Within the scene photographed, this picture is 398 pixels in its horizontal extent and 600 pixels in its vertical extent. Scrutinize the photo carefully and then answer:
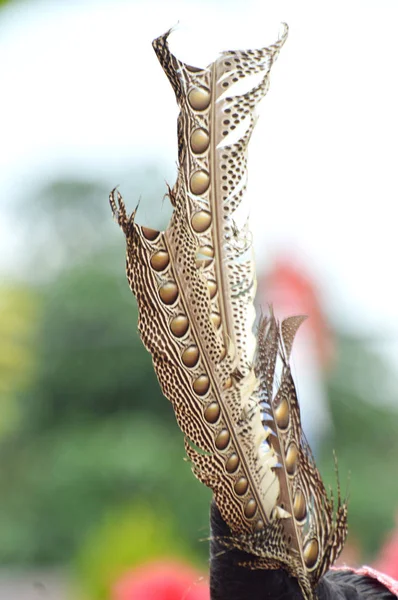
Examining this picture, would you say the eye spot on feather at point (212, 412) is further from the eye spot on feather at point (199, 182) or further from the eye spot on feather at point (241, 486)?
the eye spot on feather at point (199, 182)

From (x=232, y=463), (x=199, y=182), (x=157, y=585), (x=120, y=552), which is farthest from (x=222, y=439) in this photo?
(x=120, y=552)

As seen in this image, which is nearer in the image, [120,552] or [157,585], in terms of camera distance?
[157,585]

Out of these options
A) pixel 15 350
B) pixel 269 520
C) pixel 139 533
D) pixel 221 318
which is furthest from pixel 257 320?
pixel 15 350

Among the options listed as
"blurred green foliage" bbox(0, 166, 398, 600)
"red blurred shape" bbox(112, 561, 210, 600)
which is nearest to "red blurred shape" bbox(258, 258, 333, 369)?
"blurred green foliage" bbox(0, 166, 398, 600)

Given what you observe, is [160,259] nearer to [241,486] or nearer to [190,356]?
[190,356]

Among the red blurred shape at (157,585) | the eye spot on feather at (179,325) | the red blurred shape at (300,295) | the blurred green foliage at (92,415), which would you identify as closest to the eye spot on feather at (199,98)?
the eye spot on feather at (179,325)

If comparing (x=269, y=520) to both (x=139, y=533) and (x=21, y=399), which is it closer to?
(x=139, y=533)
